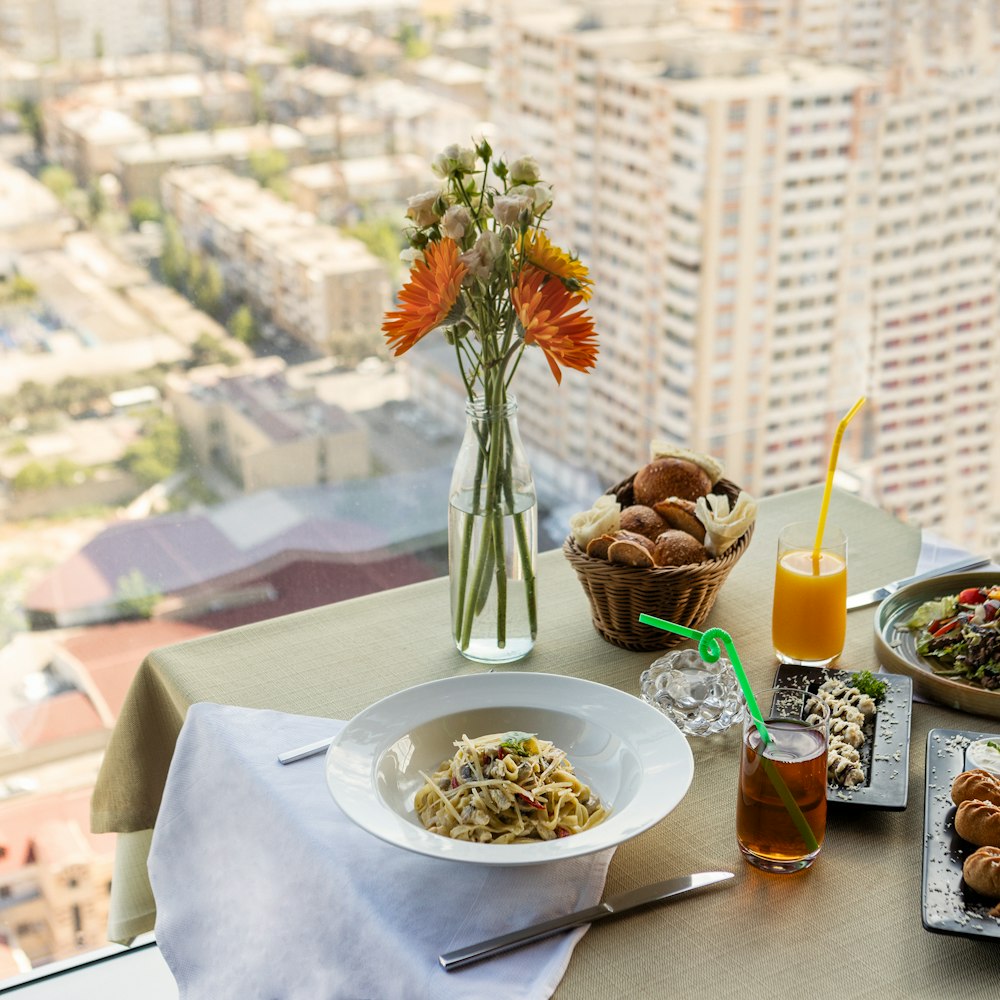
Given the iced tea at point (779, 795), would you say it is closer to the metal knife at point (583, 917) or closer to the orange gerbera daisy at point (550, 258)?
the metal knife at point (583, 917)

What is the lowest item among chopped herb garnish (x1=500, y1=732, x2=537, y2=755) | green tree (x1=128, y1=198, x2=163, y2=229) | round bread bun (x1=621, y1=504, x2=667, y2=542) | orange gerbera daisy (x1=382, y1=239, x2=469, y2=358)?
chopped herb garnish (x1=500, y1=732, x2=537, y2=755)

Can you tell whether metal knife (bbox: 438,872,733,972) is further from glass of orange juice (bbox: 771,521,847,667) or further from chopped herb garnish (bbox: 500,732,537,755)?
glass of orange juice (bbox: 771,521,847,667)

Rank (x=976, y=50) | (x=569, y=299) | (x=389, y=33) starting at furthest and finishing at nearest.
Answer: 1. (x=976, y=50)
2. (x=389, y=33)
3. (x=569, y=299)

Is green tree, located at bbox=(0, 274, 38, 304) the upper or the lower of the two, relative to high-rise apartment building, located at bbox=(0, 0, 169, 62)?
lower

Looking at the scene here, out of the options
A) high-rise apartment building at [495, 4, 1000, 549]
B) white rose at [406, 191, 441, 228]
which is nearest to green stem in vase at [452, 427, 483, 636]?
white rose at [406, 191, 441, 228]

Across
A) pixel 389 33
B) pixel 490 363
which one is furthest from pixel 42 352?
pixel 490 363

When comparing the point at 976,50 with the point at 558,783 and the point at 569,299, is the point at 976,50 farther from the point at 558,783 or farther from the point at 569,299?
the point at 558,783

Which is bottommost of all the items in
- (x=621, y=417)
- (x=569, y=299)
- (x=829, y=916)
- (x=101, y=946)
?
(x=101, y=946)

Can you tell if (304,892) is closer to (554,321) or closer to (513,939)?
(513,939)
